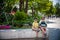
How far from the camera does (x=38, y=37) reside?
18.7ft

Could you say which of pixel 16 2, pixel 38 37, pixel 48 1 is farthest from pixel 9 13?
pixel 38 37

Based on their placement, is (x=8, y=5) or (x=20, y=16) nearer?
(x=20, y=16)

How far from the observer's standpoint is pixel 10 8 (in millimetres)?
9297

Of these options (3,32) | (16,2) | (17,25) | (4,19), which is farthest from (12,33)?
(16,2)

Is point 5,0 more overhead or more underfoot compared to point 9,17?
more overhead

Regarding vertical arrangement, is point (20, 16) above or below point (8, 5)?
below

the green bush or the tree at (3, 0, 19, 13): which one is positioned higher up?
the tree at (3, 0, 19, 13)

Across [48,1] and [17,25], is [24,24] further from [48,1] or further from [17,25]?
[48,1]

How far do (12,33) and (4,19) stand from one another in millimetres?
2618

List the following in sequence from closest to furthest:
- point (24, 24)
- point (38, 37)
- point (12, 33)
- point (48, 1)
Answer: point (38, 37) < point (12, 33) < point (24, 24) < point (48, 1)

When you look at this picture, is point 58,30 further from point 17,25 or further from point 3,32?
point 17,25

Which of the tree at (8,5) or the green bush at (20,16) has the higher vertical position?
the tree at (8,5)

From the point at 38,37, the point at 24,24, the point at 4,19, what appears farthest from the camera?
the point at 4,19

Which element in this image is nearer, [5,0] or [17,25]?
[17,25]
